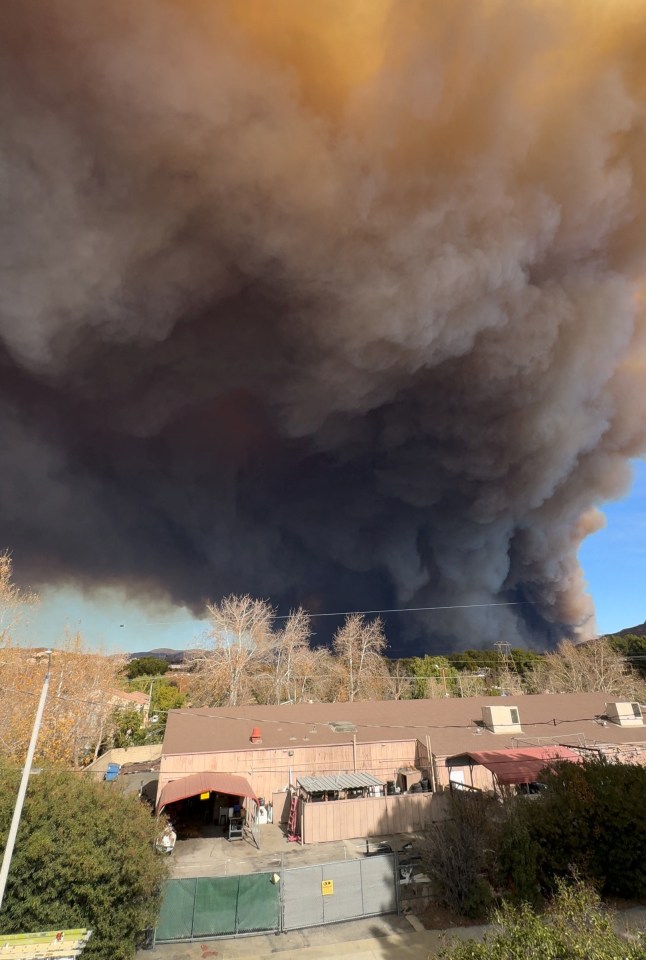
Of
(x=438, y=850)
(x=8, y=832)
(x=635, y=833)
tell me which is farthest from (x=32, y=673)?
(x=635, y=833)

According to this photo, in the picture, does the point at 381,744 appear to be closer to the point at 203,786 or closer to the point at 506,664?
the point at 203,786

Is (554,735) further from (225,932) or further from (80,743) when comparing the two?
(80,743)

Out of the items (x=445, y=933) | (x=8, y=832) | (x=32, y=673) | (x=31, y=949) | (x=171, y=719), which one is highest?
(x=32, y=673)

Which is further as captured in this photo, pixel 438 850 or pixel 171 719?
pixel 171 719

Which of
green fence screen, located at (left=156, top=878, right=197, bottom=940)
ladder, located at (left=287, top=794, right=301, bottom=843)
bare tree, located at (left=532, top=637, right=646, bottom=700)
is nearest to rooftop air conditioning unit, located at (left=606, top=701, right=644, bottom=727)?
ladder, located at (left=287, top=794, right=301, bottom=843)

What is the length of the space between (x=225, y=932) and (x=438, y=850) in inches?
247

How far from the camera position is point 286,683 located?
190 ft

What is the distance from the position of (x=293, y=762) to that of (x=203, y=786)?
18.3ft

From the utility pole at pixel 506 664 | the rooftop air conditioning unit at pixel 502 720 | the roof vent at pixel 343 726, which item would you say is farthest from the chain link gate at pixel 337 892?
the utility pole at pixel 506 664

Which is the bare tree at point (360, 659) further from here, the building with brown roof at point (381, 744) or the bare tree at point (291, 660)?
the building with brown roof at point (381, 744)

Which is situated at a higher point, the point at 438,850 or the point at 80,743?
the point at 80,743

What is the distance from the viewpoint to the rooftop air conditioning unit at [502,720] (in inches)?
1167

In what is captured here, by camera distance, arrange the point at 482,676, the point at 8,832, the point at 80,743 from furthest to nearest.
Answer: the point at 482,676 < the point at 80,743 < the point at 8,832

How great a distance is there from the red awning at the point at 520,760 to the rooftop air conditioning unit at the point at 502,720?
396cm
